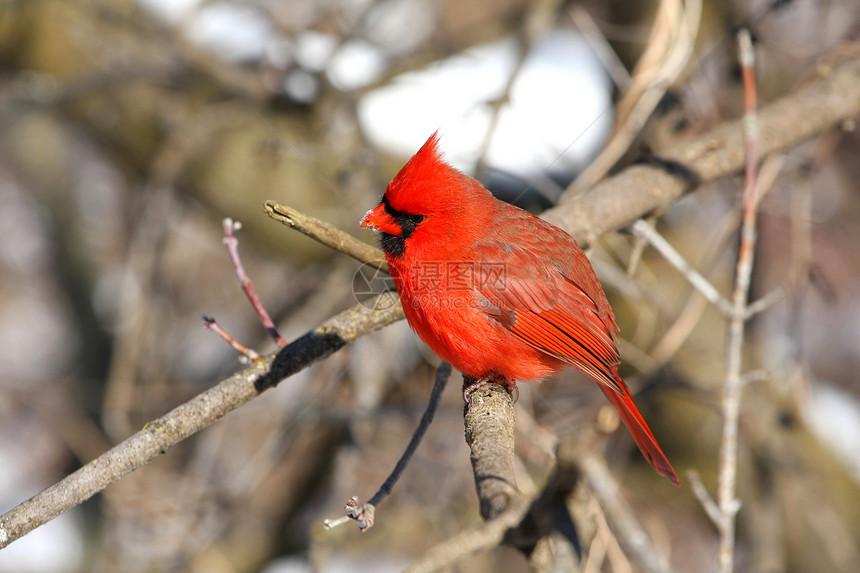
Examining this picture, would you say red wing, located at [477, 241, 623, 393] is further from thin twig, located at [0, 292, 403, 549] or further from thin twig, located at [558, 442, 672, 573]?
thin twig, located at [558, 442, 672, 573]

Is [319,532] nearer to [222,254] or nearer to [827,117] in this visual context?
[827,117]

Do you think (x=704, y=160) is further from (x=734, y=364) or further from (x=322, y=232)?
(x=322, y=232)

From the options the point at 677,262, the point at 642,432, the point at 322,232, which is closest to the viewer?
the point at 322,232

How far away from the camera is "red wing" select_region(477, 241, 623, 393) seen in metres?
2.34

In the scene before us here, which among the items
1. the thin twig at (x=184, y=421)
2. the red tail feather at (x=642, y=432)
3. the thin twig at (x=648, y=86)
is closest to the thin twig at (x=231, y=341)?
the thin twig at (x=184, y=421)

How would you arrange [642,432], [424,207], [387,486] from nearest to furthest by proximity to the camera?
1. [387,486]
2. [424,207]
3. [642,432]

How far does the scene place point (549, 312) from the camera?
2.41m

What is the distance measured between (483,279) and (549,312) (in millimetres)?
249

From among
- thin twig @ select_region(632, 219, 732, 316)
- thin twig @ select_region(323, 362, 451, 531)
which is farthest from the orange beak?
thin twig @ select_region(632, 219, 732, 316)

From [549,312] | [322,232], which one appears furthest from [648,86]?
[322,232]

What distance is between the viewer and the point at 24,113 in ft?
11.4

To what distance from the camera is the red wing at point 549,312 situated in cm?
234

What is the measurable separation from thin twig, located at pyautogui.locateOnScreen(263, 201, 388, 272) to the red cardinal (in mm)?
139

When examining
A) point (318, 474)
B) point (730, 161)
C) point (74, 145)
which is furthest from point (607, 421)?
point (74, 145)
